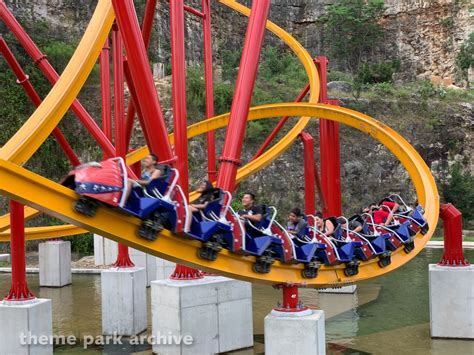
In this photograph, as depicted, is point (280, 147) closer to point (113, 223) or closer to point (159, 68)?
point (113, 223)

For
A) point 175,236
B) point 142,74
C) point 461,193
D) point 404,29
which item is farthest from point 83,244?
point 404,29

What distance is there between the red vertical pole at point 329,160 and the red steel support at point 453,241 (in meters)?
3.59

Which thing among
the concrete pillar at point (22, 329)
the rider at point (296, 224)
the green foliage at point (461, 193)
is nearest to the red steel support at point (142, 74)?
the rider at point (296, 224)

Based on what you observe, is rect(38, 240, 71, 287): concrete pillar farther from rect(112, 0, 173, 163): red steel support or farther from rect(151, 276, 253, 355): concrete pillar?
rect(112, 0, 173, 163): red steel support

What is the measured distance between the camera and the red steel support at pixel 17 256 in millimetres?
6613

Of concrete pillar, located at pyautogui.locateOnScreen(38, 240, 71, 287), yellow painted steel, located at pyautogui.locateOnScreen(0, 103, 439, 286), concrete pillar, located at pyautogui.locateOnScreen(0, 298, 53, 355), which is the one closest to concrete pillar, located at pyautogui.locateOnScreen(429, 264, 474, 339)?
yellow painted steel, located at pyautogui.locateOnScreen(0, 103, 439, 286)

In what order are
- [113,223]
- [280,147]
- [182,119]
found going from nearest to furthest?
[113,223], [182,119], [280,147]

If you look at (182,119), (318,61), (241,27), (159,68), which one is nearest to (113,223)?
(182,119)

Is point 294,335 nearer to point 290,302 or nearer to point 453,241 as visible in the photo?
point 290,302

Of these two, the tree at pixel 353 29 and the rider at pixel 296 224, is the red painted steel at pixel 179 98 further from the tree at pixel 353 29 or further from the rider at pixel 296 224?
the tree at pixel 353 29

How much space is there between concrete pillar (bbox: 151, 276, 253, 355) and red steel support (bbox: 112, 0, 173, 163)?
5.59ft

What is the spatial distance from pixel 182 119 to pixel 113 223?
2532 millimetres

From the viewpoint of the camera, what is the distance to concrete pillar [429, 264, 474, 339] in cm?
782

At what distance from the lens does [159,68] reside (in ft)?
89.2
